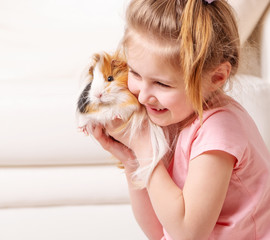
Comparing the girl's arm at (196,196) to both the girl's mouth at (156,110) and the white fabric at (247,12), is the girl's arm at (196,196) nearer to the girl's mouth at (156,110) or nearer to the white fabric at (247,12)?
the girl's mouth at (156,110)

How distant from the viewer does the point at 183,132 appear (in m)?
0.83

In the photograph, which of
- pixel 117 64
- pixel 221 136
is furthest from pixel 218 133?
pixel 117 64

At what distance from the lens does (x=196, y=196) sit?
77cm

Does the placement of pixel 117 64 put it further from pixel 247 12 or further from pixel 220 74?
pixel 247 12

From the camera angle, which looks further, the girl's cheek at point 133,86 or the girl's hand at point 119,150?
the girl's hand at point 119,150

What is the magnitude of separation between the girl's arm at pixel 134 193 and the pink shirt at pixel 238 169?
0.09 metres

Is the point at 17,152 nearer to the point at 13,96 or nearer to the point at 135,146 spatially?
the point at 13,96

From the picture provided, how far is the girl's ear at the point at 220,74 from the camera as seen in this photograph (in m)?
0.75

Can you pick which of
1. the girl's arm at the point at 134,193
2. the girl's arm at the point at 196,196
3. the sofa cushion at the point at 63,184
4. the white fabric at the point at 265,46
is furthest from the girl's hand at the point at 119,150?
the white fabric at the point at 265,46

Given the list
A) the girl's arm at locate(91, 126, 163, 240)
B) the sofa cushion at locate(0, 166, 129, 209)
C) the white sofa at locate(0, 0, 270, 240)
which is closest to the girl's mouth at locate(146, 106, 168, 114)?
the girl's arm at locate(91, 126, 163, 240)

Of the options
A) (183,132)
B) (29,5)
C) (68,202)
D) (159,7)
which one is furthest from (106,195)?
(29,5)

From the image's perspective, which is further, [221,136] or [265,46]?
[265,46]

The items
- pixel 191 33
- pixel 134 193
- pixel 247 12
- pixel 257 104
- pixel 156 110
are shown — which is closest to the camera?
pixel 191 33

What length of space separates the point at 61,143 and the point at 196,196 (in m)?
0.52
